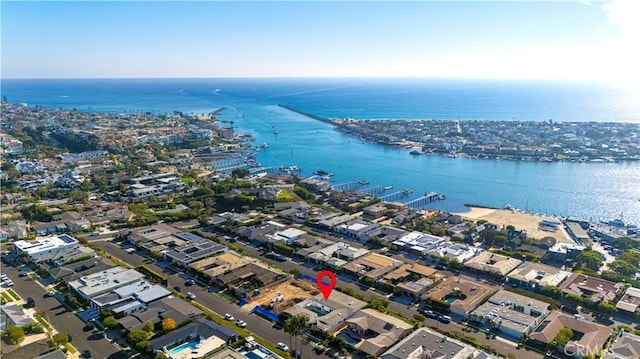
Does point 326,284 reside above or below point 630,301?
below

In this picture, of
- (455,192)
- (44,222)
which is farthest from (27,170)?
(455,192)

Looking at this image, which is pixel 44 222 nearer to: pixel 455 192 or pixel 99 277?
pixel 99 277

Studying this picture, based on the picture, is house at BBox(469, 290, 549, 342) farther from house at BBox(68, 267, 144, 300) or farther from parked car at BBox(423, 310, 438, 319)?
house at BBox(68, 267, 144, 300)

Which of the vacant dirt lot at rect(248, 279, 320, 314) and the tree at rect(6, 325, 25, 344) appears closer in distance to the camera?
the tree at rect(6, 325, 25, 344)

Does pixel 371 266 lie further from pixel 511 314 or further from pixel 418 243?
pixel 511 314

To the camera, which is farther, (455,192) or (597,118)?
(597,118)

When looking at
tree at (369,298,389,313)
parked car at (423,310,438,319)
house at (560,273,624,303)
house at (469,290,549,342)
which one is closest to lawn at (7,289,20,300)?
tree at (369,298,389,313)

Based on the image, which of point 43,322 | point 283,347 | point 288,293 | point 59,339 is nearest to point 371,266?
point 288,293
